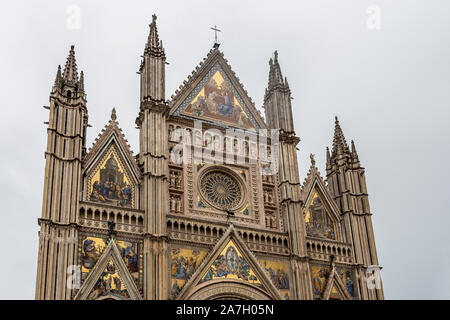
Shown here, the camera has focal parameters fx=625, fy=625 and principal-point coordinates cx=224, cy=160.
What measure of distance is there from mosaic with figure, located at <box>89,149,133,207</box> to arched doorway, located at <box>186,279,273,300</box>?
436 cm

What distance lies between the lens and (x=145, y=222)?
78.9ft

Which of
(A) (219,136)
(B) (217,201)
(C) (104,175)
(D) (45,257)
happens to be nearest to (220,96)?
(A) (219,136)

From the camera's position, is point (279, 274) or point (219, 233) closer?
point (219, 233)

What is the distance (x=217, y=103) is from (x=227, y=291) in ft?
29.9

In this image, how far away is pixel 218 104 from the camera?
2908cm

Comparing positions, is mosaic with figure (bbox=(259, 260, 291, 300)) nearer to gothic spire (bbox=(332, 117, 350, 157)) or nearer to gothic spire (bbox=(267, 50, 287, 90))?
gothic spire (bbox=(332, 117, 350, 157))

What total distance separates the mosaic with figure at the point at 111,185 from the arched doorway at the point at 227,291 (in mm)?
4364

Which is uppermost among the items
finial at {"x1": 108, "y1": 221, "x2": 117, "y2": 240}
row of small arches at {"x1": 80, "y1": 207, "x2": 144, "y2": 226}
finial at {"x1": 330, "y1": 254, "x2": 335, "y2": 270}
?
row of small arches at {"x1": 80, "y1": 207, "x2": 144, "y2": 226}

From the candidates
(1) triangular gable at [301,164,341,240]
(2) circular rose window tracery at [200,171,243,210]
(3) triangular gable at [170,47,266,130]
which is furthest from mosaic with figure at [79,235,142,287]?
(1) triangular gable at [301,164,341,240]

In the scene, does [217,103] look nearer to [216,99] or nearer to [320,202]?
[216,99]

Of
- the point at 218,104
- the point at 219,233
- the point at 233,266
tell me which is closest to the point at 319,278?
the point at 233,266

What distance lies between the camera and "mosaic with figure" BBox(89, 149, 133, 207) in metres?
24.3

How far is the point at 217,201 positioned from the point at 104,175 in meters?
5.02

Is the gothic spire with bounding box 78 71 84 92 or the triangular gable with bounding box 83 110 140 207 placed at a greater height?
the gothic spire with bounding box 78 71 84 92
